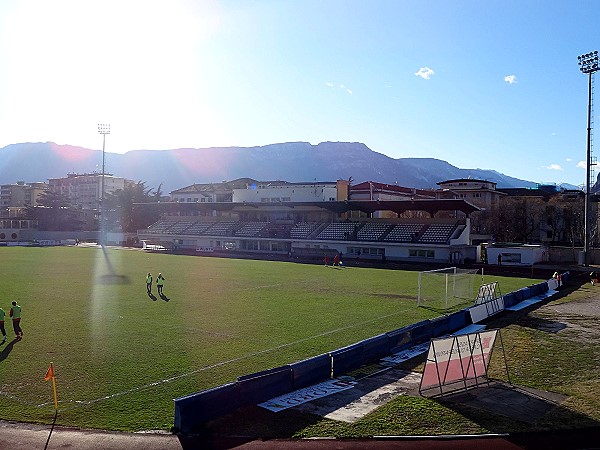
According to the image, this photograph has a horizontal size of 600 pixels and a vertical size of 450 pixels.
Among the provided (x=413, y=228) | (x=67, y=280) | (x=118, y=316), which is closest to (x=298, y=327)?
(x=118, y=316)

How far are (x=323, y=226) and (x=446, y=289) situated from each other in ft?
139

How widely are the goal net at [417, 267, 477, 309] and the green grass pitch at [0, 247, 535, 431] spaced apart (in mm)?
1185

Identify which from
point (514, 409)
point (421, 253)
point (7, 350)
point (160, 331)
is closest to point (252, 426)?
point (514, 409)

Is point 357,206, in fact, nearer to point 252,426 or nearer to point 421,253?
point 421,253

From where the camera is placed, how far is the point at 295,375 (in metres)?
15.3

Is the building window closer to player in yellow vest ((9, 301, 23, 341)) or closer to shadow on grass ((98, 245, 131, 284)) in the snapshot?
shadow on grass ((98, 245, 131, 284))

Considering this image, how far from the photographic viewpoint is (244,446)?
11.6 metres

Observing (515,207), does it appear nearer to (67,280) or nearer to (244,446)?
(67,280)

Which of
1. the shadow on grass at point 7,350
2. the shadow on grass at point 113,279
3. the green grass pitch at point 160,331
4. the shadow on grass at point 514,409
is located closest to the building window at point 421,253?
the green grass pitch at point 160,331

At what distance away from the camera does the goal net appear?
31.4m

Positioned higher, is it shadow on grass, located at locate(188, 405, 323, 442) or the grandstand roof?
the grandstand roof

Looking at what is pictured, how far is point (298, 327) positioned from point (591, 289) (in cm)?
2718

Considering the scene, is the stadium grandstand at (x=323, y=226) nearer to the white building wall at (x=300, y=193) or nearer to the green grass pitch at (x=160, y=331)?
the white building wall at (x=300, y=193)

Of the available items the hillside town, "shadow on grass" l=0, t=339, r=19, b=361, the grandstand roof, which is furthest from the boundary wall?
the hillside town
